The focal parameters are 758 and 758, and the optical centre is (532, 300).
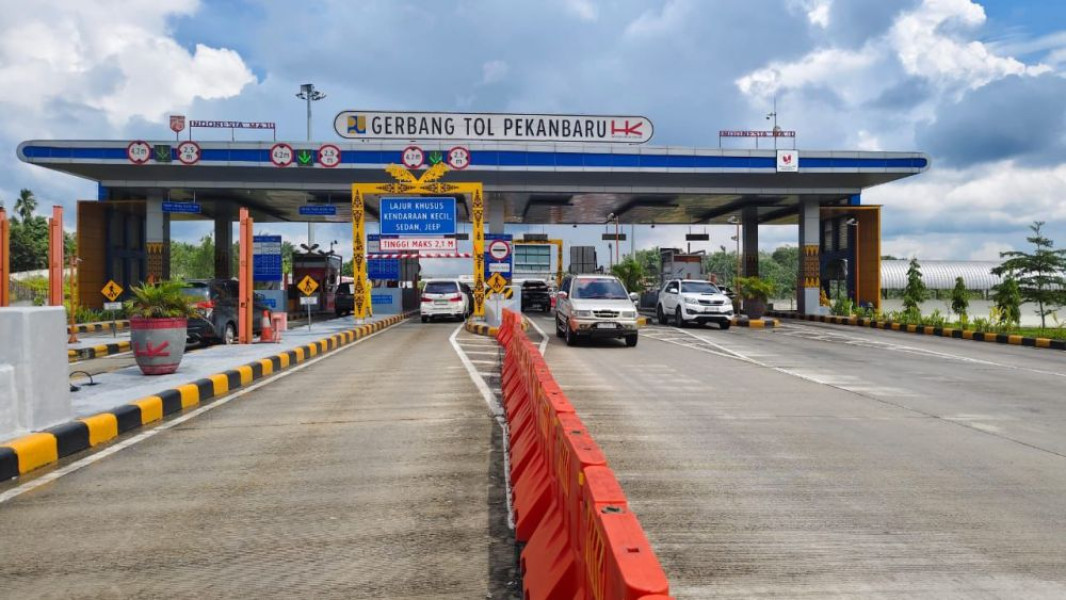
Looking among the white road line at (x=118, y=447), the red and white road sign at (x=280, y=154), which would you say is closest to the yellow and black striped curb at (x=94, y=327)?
the red and white road sign at (x=280, y=154)

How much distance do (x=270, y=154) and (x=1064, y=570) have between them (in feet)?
99.0

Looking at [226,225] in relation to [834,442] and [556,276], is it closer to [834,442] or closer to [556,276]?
[556,276]

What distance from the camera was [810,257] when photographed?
34.9m

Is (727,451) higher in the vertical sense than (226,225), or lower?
lower

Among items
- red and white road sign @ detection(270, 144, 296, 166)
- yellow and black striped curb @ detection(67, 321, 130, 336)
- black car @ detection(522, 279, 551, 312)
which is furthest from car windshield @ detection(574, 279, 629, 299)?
black car @ detection(522, 279, 551, 312)

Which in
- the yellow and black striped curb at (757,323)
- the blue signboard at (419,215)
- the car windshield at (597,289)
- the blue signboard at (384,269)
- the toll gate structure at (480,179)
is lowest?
the yellow and black striped curb at (757,323)

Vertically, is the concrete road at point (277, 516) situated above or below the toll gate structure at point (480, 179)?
below

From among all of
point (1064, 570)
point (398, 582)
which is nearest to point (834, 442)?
point (1064, 570)

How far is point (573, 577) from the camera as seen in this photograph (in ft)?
9.59

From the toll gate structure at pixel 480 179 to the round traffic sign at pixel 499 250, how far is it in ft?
27.7

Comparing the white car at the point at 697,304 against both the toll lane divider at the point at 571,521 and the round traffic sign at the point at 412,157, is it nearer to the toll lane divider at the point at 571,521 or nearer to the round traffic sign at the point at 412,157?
the round traffic sign at the point at 412,157

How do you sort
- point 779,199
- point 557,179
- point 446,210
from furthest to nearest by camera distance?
point 779,199
point 557,179
point 446,210

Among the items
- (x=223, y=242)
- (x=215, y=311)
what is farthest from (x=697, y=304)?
(x=223, y=242)

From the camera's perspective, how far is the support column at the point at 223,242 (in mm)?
38406
